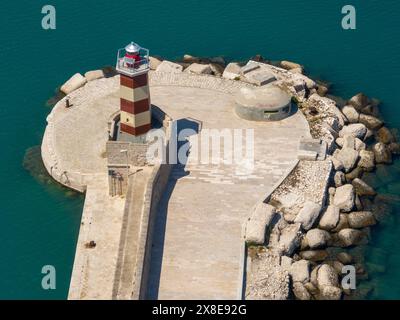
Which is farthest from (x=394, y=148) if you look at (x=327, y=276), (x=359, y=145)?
(x=327, y=276)

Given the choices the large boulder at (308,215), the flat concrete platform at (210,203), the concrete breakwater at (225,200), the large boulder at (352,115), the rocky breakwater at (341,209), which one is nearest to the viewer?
the flat concrete platform at (210,203)

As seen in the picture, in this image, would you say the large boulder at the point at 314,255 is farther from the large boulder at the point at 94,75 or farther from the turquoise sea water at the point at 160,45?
the large boulder at the point at 94,75

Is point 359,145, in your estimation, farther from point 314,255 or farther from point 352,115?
point 314,255

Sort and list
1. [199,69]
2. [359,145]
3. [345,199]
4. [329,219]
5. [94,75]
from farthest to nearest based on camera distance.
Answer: [94,75]
[199,69]
[359,145]
[345,199]
[329,219]

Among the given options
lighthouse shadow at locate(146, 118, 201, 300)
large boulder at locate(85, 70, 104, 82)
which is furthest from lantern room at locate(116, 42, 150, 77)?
large boulder at locate(85, 70, 104, 82)

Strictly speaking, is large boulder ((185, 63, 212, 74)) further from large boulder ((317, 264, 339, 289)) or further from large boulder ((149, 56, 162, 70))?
large boulder ((317, 264, 339, 289))

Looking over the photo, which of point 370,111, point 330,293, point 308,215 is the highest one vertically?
point 370,111

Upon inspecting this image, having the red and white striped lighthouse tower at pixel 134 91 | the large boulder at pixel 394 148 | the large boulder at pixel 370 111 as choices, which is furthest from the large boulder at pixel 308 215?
the large boulder at pixel 370 111
